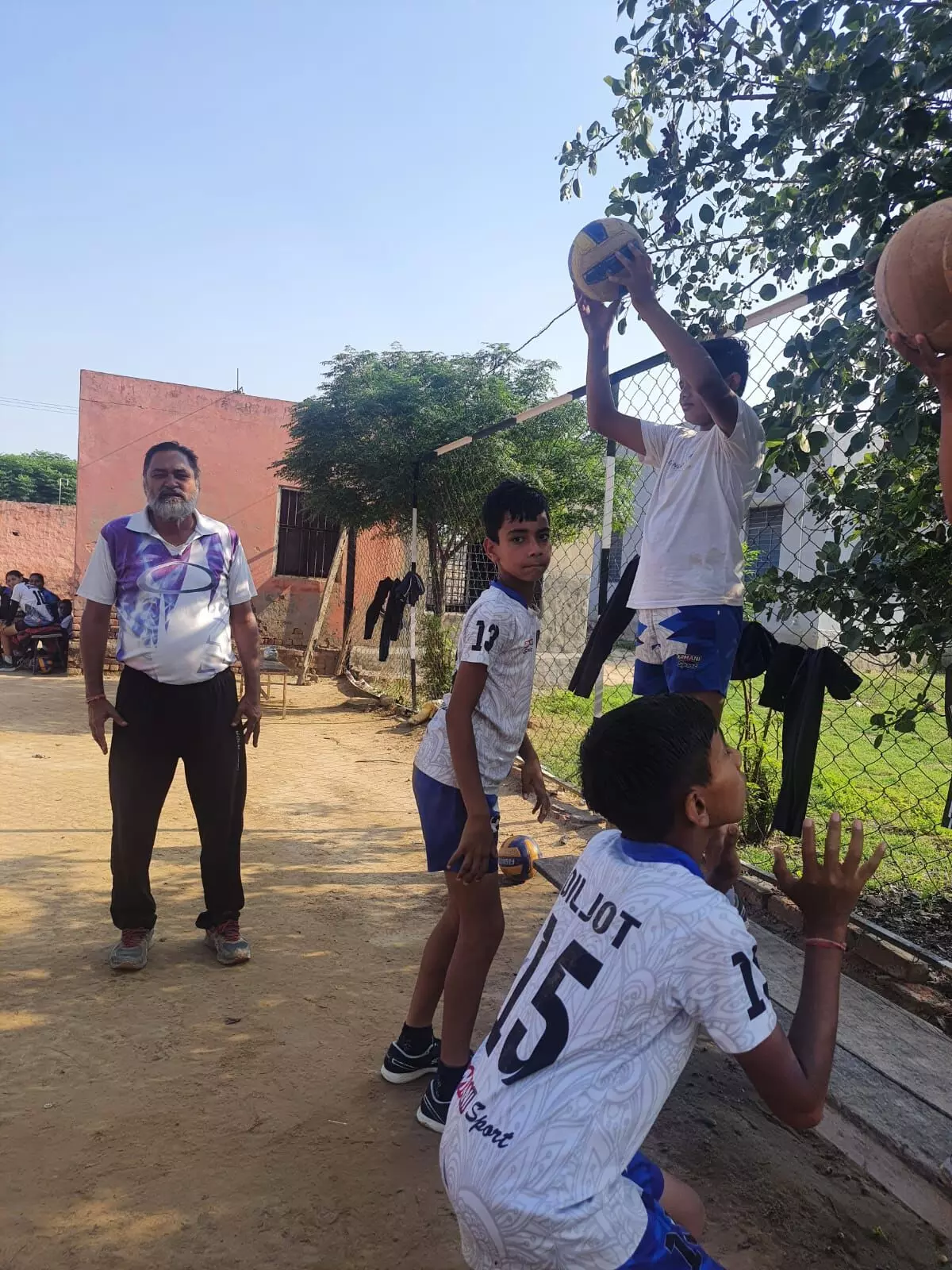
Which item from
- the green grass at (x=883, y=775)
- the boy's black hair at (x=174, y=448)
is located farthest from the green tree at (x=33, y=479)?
the boy's black hair at (x=174, y=448)

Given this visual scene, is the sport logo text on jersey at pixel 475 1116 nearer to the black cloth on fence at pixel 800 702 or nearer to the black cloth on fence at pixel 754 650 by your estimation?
the black cloth on fence at pixel 800 702

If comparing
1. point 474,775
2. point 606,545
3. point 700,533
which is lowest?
point 474,775

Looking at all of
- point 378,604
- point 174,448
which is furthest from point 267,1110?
point 378,604

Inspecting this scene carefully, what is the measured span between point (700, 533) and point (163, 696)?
78.2 inches

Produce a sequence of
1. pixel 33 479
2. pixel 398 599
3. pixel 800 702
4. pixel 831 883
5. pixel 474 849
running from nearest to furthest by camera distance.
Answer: pixel 831 883, pixel 474 849, pixel 800 702, pixel 398 599, pixel 33 479

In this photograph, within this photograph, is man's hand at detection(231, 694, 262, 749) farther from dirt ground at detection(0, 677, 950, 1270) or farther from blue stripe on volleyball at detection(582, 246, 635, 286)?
blue stripe on volleyball at detection(582, 246, 635, 286)

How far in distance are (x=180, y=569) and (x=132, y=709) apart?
544 millimetres

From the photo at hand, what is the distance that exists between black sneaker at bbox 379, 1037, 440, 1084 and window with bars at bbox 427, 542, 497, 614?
8284 millimetres

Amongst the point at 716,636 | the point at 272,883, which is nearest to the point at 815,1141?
the point at 716,636

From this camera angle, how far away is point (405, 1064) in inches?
98.3

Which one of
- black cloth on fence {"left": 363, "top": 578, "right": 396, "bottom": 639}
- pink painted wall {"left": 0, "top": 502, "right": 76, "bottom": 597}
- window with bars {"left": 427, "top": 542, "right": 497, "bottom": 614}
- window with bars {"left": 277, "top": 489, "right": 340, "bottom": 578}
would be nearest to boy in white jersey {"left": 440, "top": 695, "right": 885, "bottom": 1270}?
black cloth on fence {"left": 363, "top": 578, "right": 396, "bottom": 639}

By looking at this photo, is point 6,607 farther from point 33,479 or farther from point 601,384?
point 33,479

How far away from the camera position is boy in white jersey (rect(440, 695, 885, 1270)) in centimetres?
125

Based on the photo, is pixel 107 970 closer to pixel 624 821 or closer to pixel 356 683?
pixel 624 821
